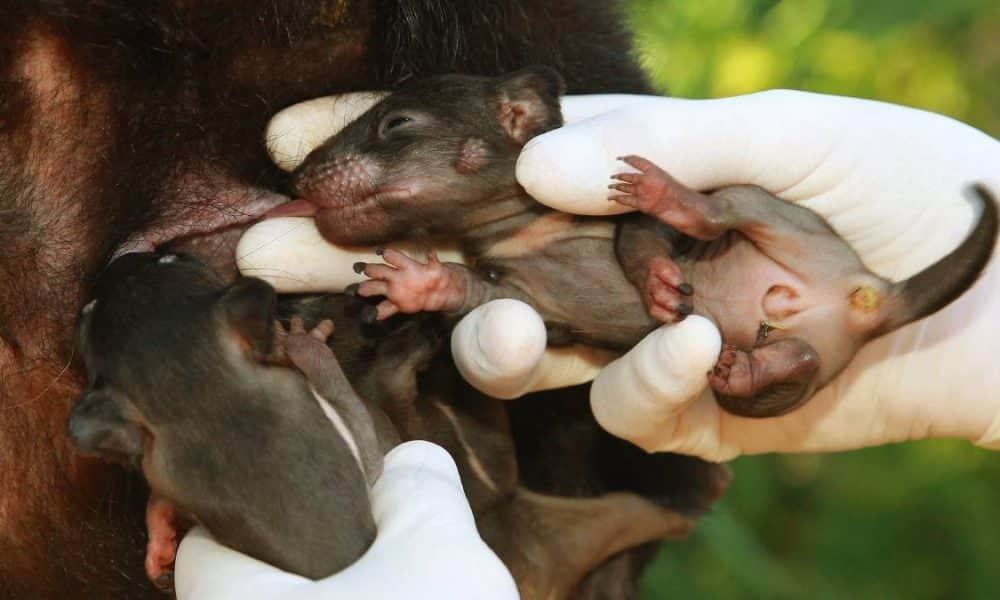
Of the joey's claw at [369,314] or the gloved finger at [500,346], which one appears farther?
the joey's claw at [369,314]

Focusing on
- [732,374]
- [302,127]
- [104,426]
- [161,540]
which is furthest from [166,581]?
[732,374]

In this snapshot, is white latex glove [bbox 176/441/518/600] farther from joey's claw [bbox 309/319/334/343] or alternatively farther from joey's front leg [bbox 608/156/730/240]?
joey's front leg [bbox 608/156/730/240]

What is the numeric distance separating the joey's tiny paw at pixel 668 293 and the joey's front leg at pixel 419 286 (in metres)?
0.20

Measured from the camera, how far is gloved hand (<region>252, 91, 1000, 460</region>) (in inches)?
63.9

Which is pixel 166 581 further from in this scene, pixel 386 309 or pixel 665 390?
pixel 665 390

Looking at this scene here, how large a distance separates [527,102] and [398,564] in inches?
24.5

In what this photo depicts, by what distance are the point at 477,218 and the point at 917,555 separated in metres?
1.86

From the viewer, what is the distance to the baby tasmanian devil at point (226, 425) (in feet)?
4.45

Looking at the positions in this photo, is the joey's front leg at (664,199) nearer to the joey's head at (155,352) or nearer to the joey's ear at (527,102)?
the joey's ear at (527,102)

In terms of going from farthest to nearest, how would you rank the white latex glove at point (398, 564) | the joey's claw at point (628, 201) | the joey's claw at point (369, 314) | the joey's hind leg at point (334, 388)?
the joey's claw at point (369, 314)
the joey's claw at point (628, 201)
the joey's hind leg at point (334, 388)
the white latex glove at point (398, 564)

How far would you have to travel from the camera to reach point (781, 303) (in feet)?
5.36

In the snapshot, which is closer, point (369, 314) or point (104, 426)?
point (104, 426)

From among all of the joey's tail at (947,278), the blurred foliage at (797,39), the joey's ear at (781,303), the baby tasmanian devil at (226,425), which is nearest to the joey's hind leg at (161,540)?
the baby tasmanian devil at (226,425)

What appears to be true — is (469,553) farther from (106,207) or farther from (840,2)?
(840,2)
